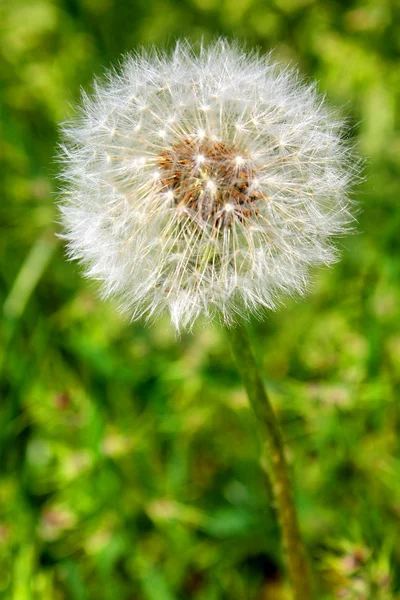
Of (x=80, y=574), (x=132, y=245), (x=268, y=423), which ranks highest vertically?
(x=132, y=245)

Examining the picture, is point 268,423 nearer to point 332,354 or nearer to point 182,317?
point 182,317

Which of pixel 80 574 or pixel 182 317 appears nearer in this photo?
pixel 182 317

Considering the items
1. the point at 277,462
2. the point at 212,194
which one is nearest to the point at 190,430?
the point at 277,462

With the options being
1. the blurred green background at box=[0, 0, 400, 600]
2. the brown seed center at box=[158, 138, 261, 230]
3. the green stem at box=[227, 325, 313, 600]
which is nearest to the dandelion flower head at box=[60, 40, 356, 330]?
the brown seed center at box=[158, 138, 261, 230]

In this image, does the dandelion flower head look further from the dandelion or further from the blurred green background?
the blurred green background

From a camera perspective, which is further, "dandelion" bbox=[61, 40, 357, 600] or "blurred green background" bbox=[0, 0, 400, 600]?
"blurred green background" bbox=[0, 0, 400, 600]

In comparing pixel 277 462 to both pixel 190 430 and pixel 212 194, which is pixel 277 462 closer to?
pixel 212 194

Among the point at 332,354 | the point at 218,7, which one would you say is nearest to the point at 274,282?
the point at 332,354

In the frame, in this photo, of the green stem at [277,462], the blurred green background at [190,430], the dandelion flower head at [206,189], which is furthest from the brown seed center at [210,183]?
the blurred green background at [190,430]
